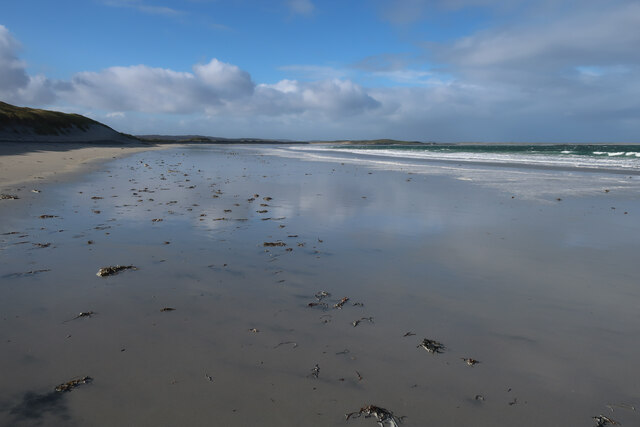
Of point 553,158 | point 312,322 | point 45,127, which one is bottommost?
point 312,322

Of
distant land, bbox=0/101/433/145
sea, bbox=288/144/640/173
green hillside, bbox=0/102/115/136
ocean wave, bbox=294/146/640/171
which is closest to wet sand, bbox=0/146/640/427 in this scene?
sea, bbox=288/144/640/173

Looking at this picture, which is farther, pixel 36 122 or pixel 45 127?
pixel 45 127

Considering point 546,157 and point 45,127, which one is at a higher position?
point 45,127

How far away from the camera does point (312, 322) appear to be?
11.9ft

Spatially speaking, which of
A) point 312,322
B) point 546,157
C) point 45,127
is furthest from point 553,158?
point 45,127

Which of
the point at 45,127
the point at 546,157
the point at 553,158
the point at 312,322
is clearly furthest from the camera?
the point at 45,127

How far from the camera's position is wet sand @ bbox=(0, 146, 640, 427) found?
2.54 metres

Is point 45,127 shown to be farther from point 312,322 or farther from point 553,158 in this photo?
point 553,158

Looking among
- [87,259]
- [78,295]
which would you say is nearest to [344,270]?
[78,295]

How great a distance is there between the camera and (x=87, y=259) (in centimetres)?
522

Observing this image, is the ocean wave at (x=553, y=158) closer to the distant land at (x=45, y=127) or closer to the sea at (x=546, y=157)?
the sea at (x=546, y=157)

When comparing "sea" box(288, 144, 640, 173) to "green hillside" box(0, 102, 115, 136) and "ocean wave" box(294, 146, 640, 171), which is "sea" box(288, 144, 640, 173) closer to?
"ocean wave" box(294, 146, 640, 171)

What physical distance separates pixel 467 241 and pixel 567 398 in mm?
4069

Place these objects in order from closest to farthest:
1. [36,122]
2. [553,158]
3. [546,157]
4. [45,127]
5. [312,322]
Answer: [312,322] → [553,158] → [546,157] → [36,122] → [45,127]
